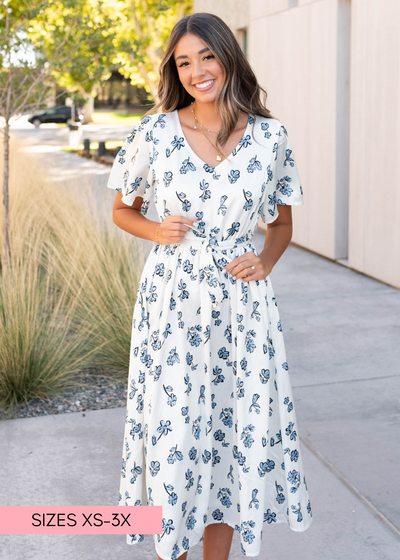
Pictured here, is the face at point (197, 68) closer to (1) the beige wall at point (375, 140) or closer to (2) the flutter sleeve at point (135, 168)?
(2) the flutter sleeve at point (135, 168)

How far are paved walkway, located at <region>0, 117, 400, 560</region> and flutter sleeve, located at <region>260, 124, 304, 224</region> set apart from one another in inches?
53.0

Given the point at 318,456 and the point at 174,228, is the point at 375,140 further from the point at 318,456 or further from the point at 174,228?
the point at 174,228

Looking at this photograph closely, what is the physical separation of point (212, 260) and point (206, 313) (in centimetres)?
17

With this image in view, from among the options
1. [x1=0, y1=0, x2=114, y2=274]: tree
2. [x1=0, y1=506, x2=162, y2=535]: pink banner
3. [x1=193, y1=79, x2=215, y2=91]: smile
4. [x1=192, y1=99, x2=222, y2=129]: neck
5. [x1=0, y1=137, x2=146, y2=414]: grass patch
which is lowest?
[x1=0, y1=506, x2=162, y2=535]: pink banner

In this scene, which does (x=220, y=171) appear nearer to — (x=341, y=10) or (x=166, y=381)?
(x=166, y=381)

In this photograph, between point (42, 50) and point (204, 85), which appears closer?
point (204, 85)

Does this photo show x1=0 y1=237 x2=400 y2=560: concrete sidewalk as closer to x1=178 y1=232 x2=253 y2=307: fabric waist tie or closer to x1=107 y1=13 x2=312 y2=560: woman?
x1=107 y1=13 x2=312 y2=560: woman

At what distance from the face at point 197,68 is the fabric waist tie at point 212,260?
452mm

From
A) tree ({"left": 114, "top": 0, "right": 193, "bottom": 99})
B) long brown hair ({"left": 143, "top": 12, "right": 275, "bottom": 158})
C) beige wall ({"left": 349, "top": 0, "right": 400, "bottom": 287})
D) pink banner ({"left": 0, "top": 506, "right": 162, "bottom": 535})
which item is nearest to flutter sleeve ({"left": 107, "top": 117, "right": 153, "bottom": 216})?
long brown hair ({"left": 143, "top": 12, "right": 275, "bottom": 158})

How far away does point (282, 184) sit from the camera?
256 centimetres

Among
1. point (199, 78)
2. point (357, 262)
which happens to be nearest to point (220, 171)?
point (199, 78)

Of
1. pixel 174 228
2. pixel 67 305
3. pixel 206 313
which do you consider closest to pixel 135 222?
pixel 174 228

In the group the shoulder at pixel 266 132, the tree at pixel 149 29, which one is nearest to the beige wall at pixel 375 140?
the shoulder at pixel 266 132

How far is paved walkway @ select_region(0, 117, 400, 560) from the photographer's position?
9.75ft
